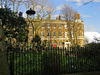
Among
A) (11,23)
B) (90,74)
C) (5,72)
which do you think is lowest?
(90,74)

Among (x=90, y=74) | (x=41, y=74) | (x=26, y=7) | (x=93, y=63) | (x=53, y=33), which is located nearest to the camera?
(x=41, y=74)

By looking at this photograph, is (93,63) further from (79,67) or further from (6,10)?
(6,10)

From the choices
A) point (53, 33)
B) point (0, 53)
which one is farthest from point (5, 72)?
point (53, 33)

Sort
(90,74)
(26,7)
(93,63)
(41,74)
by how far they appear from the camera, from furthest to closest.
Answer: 1. (26,7)
2. (93,63)
3. (90,74)
4. (41,74)

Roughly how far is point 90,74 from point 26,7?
1808 cm

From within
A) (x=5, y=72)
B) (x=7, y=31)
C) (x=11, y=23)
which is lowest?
(x=5, y=72)

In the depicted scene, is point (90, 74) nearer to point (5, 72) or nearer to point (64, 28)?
point (5, 72)

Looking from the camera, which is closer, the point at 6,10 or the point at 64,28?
the point at 6,10

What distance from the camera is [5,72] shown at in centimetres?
380

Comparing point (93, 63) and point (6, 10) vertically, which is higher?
point (6, 10)

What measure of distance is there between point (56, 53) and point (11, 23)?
131 inches

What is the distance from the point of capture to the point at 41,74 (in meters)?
6.19

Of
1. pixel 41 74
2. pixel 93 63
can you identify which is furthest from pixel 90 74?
pixel 41 74

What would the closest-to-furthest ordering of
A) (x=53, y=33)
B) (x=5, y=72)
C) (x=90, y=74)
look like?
(x=5, y=72)
(x=90, y=74)
(x=53, y=33)
